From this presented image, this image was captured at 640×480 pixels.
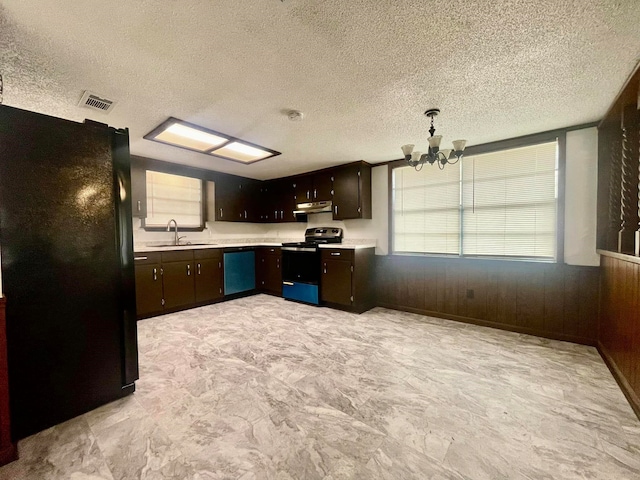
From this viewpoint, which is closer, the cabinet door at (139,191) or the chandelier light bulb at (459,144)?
the chandelier light bulb at (459,144)

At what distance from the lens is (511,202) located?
11.0 ft

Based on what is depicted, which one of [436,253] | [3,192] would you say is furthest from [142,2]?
[436,253]

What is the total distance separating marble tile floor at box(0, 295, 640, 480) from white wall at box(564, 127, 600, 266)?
1052mm

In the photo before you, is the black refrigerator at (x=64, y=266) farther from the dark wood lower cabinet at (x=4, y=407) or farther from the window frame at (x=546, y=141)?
the window frame at (x=546, y=141)

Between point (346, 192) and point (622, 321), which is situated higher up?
point (346, 192)

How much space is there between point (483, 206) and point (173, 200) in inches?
194

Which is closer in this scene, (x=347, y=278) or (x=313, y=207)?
(x=347, y=278)

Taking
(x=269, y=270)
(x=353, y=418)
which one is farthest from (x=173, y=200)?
(x=353, y=418)

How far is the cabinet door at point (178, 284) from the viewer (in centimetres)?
396

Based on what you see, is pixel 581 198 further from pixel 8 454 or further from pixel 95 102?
pixel 8 454

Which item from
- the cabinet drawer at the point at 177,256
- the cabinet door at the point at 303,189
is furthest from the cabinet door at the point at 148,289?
the cabinet door at the point at 303,189

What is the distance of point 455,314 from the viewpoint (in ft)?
12.1

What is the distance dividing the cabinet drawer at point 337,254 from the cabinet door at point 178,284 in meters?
2.16

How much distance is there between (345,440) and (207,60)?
8.41 ft
